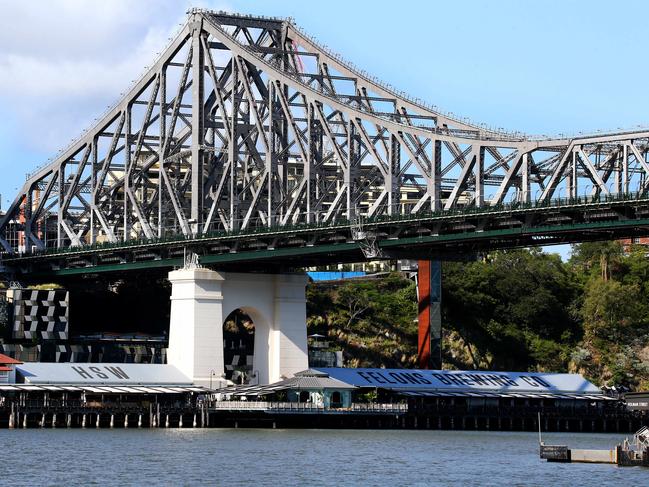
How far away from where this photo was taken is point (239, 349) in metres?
163

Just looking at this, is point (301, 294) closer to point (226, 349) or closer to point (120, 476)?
point (226, 349)

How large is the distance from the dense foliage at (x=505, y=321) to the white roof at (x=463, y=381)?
18.7 meters

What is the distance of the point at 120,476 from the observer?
298 feet

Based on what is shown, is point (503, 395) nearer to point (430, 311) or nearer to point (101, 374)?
point (430, 311)

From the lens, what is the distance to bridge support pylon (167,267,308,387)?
144m

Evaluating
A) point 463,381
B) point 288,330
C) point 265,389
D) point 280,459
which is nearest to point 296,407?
point 265,389

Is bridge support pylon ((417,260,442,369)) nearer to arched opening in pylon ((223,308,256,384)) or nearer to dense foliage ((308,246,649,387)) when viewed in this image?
dense foliage ((308,246,649,387))

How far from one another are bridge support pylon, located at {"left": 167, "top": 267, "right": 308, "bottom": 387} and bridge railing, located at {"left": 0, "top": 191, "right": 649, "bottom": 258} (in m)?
4.04

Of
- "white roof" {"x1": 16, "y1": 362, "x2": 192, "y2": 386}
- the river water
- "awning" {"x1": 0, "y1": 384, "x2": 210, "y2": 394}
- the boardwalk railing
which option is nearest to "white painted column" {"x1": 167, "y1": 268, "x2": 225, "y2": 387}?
"white roof" {"x1": 16, "y1": 362, "x2": 192, "y2": 386}

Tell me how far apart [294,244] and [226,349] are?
81.4 feet

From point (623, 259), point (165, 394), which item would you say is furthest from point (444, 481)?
point (623, 259)

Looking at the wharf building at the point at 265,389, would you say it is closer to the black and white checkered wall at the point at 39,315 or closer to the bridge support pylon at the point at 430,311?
the bridge support pylon at the point at 430,311

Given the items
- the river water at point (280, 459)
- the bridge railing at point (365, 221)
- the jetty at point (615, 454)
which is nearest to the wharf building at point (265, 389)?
the bridge railing at point (365, 221)

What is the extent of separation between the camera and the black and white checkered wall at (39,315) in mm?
163375
